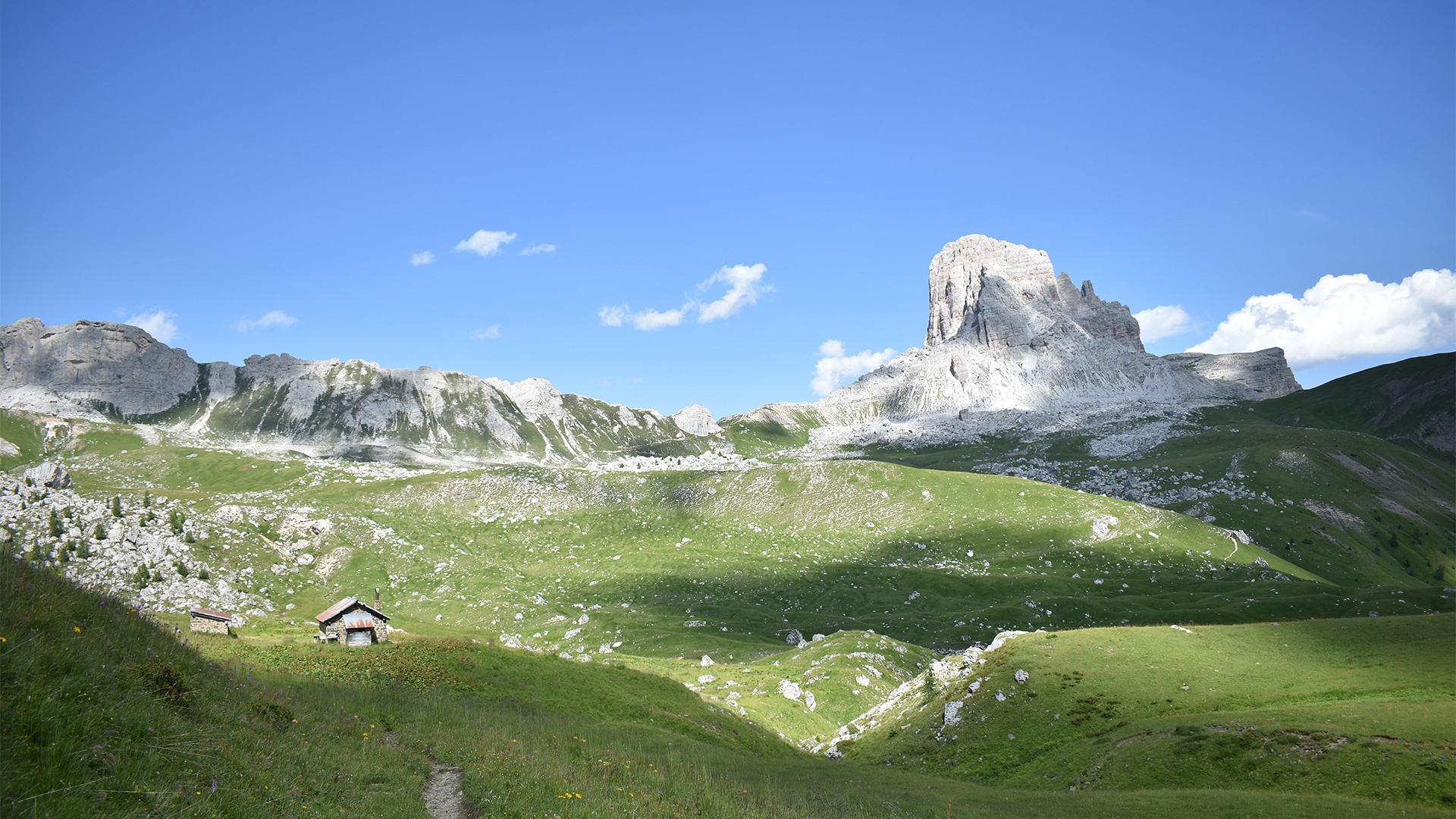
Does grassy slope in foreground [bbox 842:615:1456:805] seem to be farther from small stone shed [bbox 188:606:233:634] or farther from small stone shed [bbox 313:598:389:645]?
small stone shed [bbox 188:606:233:634]

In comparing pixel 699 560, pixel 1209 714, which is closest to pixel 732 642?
pixel 699 560

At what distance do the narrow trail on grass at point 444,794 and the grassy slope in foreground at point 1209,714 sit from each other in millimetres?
29905

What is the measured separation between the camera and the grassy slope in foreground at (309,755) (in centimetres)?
922

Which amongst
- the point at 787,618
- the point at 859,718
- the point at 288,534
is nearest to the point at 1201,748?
the point at 859,718

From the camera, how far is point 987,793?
3175 cm

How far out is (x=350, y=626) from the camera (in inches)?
1913

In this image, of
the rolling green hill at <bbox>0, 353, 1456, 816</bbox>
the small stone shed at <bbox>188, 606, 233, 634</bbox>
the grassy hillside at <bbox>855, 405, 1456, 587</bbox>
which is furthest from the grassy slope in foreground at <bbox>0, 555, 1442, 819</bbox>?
the grassy hillside at <bbox>855, 405, 1456, 587</bbox>

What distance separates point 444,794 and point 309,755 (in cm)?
308

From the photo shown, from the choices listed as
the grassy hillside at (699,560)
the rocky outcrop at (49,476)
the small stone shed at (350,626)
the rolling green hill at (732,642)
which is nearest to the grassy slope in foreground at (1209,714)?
the rolling green hill at (732,642)

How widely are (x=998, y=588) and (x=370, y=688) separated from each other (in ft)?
353

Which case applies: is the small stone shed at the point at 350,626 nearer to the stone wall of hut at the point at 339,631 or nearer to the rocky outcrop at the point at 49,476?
the stone wall of hut at the point at 339,631

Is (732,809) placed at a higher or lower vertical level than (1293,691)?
higher

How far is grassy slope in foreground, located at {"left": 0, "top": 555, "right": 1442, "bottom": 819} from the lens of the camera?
9219 mm

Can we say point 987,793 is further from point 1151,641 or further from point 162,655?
point 162,655
